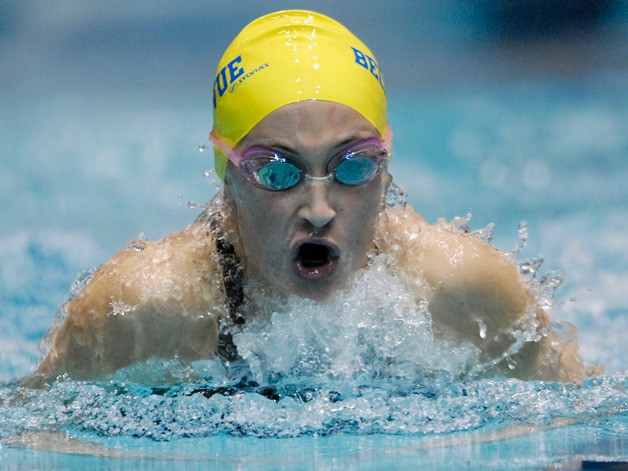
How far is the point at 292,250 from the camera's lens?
8.94 feet

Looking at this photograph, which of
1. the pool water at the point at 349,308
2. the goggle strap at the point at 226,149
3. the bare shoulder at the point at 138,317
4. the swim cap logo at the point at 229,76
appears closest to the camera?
the pool water at the point at 349,308

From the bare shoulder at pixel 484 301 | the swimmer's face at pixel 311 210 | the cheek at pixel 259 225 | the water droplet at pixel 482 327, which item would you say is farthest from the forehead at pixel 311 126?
the water droplet at pixel 482 327

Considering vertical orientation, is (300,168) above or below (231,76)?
below

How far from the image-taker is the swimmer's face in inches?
106

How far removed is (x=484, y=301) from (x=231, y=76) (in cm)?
97

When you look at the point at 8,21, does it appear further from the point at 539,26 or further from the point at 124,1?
the point at 539,26

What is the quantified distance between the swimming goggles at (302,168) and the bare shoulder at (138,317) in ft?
1.11

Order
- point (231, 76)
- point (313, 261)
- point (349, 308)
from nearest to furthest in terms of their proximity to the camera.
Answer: point (313, 261) → point (349, 308) → point (231, 76)

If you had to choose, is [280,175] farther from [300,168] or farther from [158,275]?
[158,275]

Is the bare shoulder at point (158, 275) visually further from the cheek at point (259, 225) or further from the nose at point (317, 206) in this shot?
the nose at point (317, 206)

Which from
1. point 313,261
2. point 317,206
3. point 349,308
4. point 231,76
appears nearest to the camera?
point 317,206

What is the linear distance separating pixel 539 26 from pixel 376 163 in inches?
177

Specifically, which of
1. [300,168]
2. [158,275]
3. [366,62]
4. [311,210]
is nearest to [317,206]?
[311,210]

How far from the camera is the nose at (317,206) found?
2654mm
